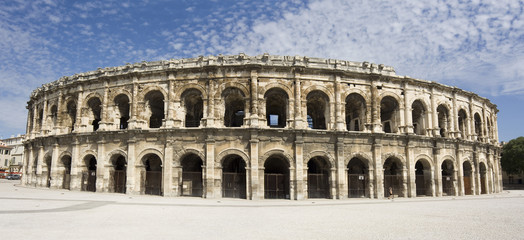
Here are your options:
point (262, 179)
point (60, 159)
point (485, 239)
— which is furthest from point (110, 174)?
point (485, 239)

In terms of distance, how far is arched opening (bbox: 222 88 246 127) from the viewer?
20266 mm

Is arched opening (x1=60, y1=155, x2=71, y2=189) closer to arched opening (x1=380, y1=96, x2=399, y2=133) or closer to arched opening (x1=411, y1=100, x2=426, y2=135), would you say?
arched opening (x1=380, y1=96, x2=399, y2=133)

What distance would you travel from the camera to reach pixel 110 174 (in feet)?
69.6

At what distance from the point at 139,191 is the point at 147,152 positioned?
2.44 m

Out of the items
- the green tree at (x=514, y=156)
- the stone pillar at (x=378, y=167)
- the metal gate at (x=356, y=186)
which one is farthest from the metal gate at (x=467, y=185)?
the green tree at (x=514, y=156)

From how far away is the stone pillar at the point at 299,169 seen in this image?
18812 millimetres

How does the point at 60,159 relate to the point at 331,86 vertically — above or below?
below

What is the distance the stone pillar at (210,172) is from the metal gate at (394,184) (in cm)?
1074

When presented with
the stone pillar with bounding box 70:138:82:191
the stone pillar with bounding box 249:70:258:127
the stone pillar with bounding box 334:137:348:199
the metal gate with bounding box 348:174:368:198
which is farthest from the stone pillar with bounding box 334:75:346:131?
the stone pillar with bounding box 70:138:82:191

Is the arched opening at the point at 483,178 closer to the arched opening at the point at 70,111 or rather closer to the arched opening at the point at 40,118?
the arched opening at the point at 70,111

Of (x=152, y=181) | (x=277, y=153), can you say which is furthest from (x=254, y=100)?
(x=152, y=181)

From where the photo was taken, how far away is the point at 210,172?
62.3ft

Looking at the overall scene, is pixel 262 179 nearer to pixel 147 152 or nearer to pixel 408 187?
pixel 147 152

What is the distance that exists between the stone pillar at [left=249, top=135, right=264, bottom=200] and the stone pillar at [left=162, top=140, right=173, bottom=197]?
182 inches
